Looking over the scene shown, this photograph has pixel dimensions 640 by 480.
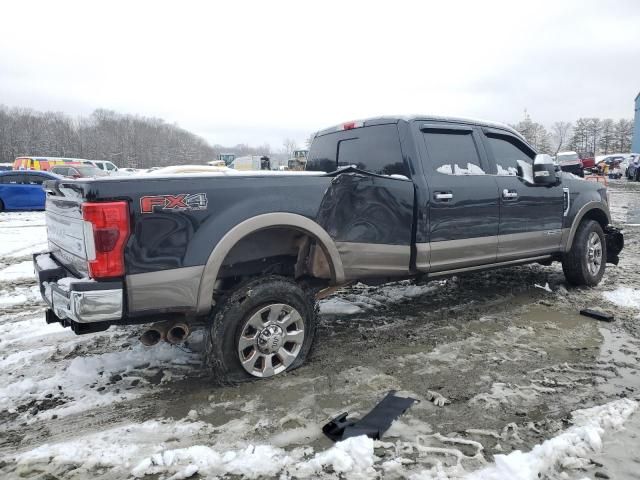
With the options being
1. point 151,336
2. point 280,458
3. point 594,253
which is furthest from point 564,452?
point 594,253

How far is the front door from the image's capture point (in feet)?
15.5

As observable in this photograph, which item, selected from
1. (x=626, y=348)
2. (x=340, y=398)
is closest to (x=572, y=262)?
(x=626, y=348)

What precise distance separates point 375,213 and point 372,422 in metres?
1.66

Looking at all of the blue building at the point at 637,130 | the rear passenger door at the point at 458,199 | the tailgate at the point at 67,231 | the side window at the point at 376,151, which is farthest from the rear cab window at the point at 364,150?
the blue building at the point at 637,130

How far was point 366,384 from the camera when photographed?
3273 mm

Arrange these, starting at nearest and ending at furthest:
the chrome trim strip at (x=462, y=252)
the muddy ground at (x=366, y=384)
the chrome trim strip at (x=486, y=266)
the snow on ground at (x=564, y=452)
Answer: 1. the snow on ground at (x=564, y=452)
2. the muddy ground at (x=366, y=384)
3. the chrome trim strip at (x=462, y=252)
4. the chrome trim strip at (x=486, y=266)

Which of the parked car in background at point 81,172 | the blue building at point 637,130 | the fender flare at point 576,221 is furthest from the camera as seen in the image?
the blue building at point 637,130

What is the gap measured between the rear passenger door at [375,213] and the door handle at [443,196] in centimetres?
29

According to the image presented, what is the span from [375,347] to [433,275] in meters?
0.88

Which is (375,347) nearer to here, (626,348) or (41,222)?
(626,348)

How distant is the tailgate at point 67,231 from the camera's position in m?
2.84

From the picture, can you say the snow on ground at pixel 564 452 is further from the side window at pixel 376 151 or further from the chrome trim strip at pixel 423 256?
the side window at pixel 376 151

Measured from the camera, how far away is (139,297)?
Result: 9.23 feet

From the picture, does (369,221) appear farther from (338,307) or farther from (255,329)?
(338,307)
